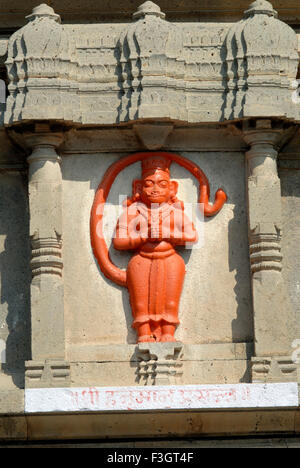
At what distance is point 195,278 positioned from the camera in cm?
1259

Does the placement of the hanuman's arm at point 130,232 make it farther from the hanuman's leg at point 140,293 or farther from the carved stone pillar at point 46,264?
the carved stone pillar at point 46,264

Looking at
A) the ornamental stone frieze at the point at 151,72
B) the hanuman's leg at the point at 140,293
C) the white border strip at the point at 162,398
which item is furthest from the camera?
the ornamental stone frieze at the point at 151,72

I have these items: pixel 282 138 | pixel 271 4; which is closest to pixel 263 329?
pixel 282 138

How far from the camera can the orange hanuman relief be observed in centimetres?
1244

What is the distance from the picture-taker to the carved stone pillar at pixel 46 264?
12.2 meters

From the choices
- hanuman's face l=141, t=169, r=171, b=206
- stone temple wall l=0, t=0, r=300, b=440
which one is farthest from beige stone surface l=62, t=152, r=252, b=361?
hanuman's face l=141, t=169, r=171, b=206

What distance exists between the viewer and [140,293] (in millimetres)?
12453

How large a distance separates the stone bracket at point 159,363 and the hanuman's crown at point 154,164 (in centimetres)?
131

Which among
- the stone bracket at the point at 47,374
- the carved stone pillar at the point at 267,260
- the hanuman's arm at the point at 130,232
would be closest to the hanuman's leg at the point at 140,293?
the hanuman's arm at the point at 130,232

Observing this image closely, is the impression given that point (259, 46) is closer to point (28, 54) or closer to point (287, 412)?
point (28, 54)

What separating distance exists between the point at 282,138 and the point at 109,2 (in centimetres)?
164

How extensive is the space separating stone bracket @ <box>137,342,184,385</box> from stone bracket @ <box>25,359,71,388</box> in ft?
1.73

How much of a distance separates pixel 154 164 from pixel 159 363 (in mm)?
1493

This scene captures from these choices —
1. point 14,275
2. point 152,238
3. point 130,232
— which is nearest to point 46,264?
point 14,275
